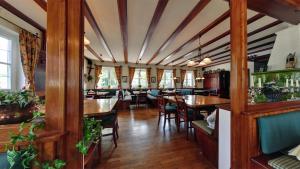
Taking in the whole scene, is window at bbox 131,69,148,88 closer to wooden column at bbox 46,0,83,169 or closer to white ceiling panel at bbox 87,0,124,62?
white ceiling panel at bbox 87,0,124,62

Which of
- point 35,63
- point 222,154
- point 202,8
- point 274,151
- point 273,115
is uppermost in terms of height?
point 202,8

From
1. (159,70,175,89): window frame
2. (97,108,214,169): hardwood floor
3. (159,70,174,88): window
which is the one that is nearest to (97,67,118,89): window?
(159,70,175,89): window frame

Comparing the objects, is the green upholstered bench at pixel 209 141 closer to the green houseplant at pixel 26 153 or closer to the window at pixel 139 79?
the green houseplant at pixel 26 153

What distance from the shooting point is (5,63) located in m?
2.84

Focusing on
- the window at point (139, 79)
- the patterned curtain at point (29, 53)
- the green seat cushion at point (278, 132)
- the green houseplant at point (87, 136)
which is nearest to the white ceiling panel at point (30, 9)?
the patterned curtain at point (29, 53)

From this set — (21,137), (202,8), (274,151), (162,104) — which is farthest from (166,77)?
(21,137)

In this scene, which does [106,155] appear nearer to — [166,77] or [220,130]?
[220,130]

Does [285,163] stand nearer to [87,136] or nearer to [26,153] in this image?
[87,136]

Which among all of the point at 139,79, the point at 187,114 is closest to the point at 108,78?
the point at 139,79

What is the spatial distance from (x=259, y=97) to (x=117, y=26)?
3.27m

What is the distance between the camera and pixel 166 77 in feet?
34.1

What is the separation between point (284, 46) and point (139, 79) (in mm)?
7499

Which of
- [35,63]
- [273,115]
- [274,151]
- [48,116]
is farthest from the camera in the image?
[35,63]

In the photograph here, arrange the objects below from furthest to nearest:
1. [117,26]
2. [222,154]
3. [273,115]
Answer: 1. [117,26]
2. [222,154]
3. [273,115]
